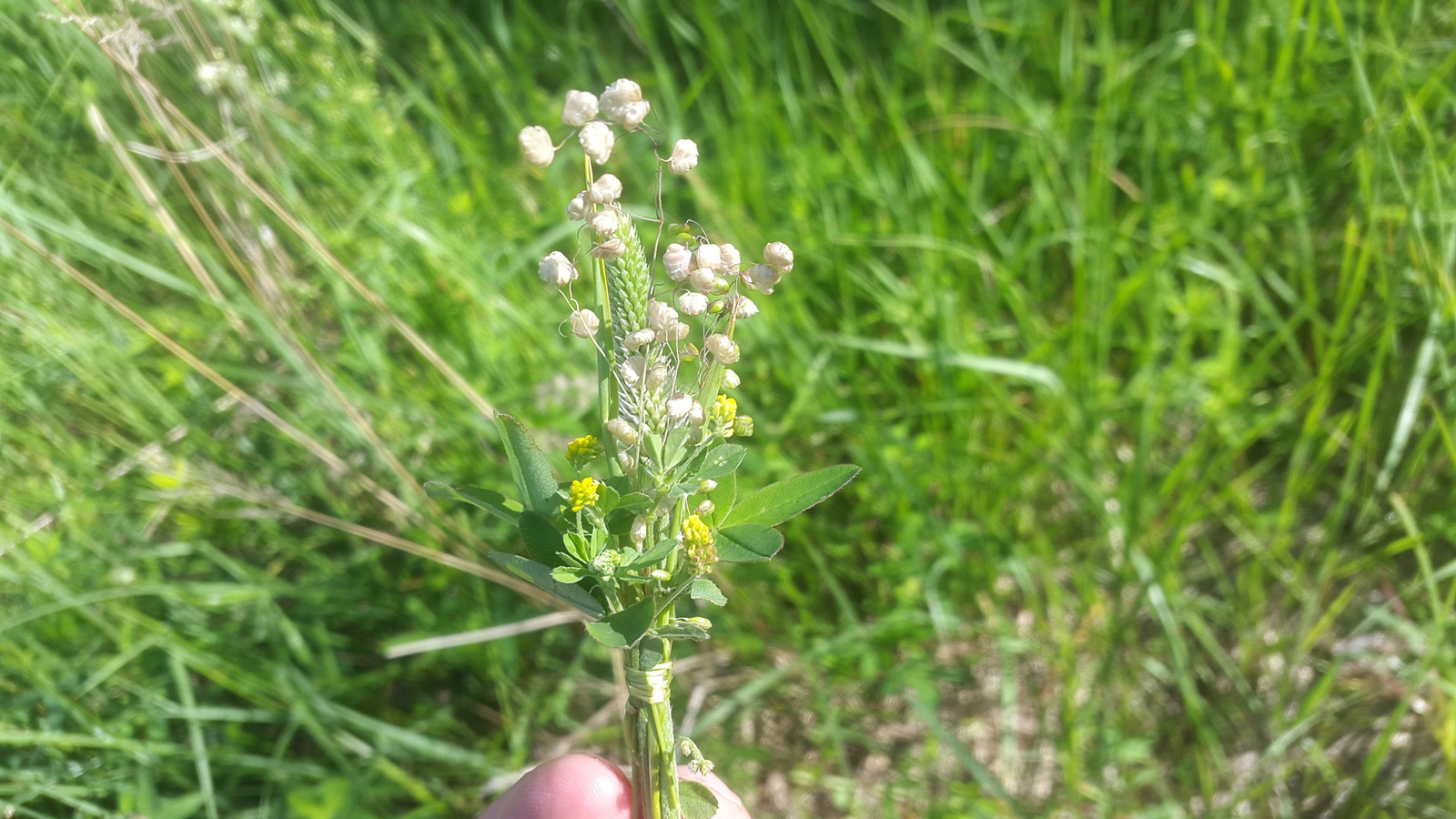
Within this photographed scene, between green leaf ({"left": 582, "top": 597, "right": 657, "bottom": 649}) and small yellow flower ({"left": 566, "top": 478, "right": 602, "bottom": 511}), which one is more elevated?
small yellow flower ({"left": 566, "top": 478, "right": 602, "bottom": 511})

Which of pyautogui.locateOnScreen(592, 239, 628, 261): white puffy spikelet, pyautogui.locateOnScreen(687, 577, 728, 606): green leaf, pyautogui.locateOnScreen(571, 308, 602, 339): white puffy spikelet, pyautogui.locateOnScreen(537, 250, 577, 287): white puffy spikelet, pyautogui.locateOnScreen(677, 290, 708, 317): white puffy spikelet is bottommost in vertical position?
pyautogui.locateOnScreen(687, 577, 728, 606): green leaf

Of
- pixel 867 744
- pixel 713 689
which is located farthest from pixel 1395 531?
pixel 713 689

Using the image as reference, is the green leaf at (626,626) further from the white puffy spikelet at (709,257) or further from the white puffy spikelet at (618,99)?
the white puffy spikelet at (618,99)

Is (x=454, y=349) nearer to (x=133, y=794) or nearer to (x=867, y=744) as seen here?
(x=133, y=794)

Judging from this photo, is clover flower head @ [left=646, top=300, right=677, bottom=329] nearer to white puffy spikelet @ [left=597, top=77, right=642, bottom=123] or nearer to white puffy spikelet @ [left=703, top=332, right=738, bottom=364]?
white puffy spikelet @ [left=703, top=332, right=738, bottom=364]

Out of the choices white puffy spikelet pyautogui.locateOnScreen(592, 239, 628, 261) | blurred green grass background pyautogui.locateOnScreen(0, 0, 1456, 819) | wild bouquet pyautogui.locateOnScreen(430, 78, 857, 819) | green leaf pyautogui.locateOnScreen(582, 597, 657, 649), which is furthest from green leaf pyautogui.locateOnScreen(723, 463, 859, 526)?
blurred green grass background pyautogui.locateOnScreen(0, 0, 1456, 819)

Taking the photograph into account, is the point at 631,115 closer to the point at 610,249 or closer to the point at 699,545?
the point at 610,249

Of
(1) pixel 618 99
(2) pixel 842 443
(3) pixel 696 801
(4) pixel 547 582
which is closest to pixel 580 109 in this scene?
(1) pixel 618 99
